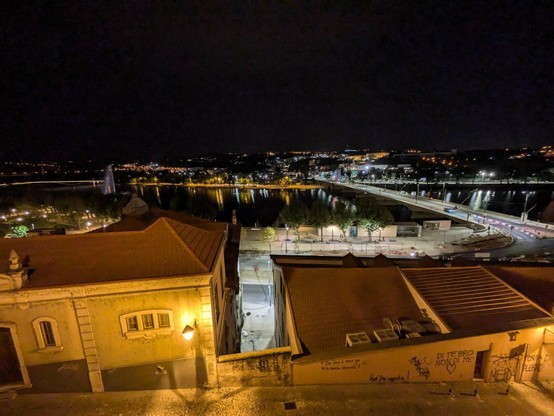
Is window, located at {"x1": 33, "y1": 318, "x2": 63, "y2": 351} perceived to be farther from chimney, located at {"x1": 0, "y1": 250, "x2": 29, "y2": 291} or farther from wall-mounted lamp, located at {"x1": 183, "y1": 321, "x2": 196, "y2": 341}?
wall-mounted lamp, located at {"x1": 183, "y1": 321, "x2": 196, "y2": 341}

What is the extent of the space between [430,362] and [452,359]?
750 millimetres

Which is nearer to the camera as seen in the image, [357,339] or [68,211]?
[357,339]

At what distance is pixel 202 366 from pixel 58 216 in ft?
176

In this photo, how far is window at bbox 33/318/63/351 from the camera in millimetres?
9016

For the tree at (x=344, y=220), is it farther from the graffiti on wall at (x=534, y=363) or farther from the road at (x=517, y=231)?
the graffiti on wall at (x=534, y=363)

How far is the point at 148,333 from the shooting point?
9.55 metres

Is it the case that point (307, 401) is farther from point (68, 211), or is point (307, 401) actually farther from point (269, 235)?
point (68, 211)

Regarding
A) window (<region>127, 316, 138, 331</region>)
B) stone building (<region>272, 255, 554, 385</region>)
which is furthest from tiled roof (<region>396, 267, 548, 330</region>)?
window (<region>127, 316, 138, 331</region>)

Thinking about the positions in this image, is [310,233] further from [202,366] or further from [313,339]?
[202,366]

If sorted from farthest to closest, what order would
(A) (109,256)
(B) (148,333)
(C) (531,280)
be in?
(C) (531,280) → (A) (109,256) → (B) (148,333)

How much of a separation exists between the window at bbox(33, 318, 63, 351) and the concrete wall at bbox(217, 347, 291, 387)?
4911 mm

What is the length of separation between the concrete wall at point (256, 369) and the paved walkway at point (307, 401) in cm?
23

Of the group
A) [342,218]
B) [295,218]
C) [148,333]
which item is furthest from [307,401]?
[295,218]

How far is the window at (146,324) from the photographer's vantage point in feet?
30.9
